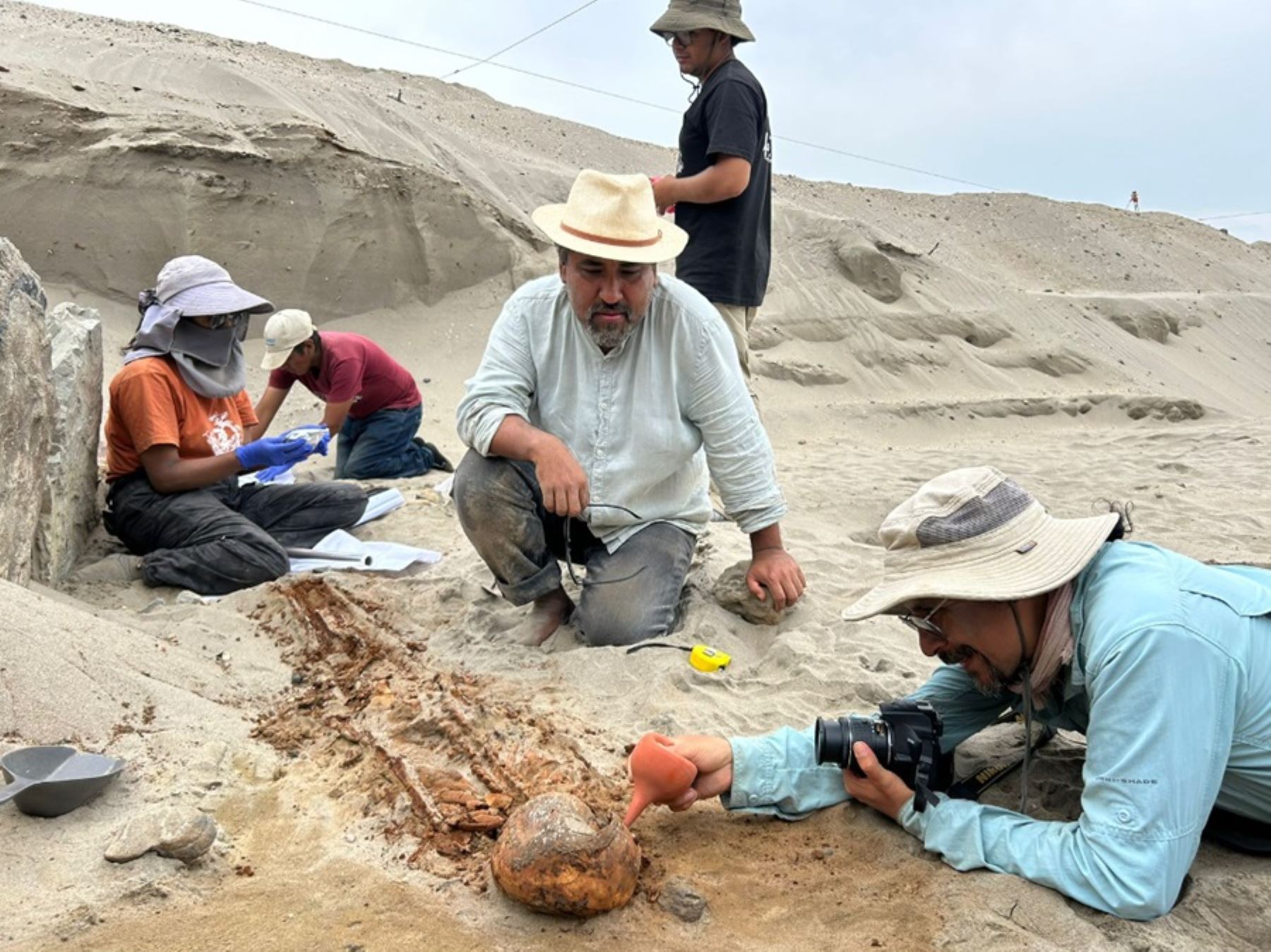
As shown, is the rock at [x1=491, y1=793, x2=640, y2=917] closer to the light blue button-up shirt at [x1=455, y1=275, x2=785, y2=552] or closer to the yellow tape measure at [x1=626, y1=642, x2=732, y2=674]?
the yellow tape measure at [x1=626, y1=642, x2=732, y2=674]

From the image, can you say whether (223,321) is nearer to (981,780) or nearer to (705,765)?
(705,765)

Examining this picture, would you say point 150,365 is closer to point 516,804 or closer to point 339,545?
point 339,545

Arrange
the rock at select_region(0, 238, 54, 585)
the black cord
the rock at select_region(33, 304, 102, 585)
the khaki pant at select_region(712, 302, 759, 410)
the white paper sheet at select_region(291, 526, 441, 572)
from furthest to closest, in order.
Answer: the khaki pant at select_region(712, 302, 759, 410) < the white paper sheet at select_region(291, 526, 441, 572) < the rock at select_region(33, 304, 102, 585) < the rock at select_region(0, 238, 54, 585) < the black cord

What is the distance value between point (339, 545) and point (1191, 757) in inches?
146

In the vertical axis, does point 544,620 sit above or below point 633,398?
below

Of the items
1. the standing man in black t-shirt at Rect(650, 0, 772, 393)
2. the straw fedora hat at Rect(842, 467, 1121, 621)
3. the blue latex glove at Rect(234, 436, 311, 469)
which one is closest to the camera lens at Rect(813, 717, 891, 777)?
the straw fedora hat at Rect(842, 467, 1121, 621)

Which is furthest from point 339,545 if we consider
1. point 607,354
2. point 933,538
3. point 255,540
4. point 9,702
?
point 933,538

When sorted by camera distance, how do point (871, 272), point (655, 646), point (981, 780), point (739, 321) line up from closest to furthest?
point (981, 780), point (655, 646), point (739, 321), point (871, 272)

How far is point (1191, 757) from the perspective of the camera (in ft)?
5.94

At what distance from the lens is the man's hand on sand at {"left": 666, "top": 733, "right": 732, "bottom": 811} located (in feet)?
7.72

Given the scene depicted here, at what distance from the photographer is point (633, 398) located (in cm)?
343

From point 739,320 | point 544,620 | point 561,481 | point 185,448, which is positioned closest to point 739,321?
point 739,320

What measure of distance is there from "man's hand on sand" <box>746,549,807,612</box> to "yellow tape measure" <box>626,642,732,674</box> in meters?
0.28

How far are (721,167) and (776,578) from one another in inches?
70.9
